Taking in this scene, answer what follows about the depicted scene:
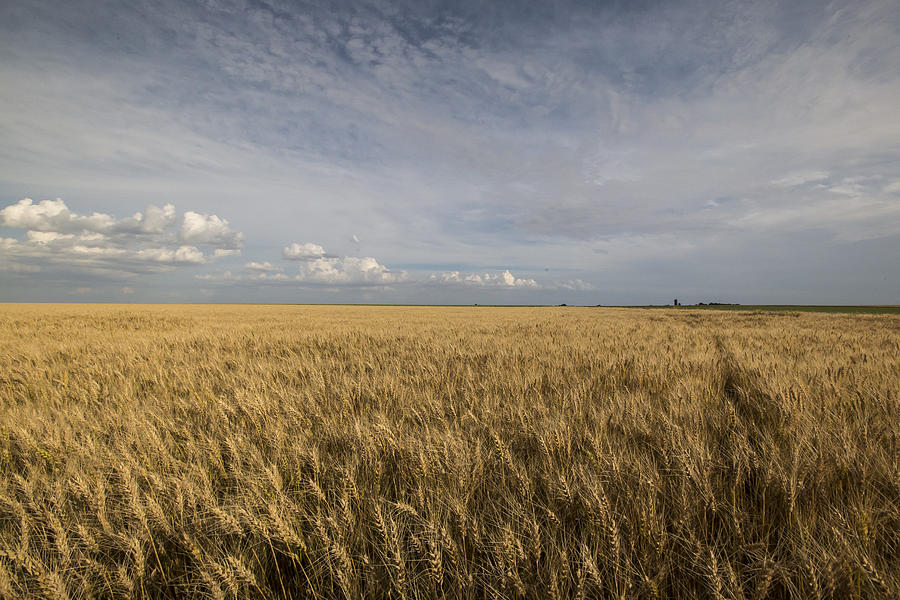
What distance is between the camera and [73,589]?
1243 mm

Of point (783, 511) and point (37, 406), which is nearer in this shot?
point (783, 511)

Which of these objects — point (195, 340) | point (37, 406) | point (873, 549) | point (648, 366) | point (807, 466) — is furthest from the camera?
point (195, 340)

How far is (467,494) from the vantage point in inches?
60.5

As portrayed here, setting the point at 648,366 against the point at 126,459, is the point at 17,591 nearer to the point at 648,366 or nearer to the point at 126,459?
the point at 126,459

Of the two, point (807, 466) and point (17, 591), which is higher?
point (807, 466)

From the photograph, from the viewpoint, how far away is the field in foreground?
117 centimetres

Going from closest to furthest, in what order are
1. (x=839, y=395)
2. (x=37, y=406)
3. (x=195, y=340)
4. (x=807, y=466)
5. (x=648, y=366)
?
(x=807, y=466) → (x=839, y=395) → (x=37, y=406) → (x=648, y=366) → (x=195, y=340)

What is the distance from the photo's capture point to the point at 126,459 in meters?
1.97

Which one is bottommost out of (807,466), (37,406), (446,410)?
(37,406)

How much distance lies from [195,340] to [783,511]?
9039mm

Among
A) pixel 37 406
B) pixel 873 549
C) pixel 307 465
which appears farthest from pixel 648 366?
pixel 37 406

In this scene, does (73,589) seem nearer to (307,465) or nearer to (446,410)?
(307,465)

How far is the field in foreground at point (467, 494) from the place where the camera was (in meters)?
1.17

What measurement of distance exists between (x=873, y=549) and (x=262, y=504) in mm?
2251
